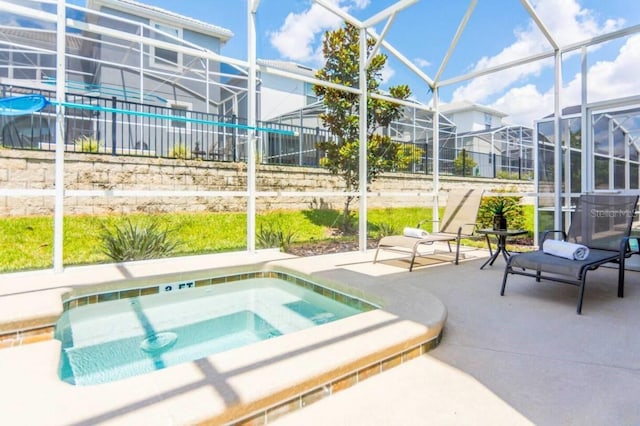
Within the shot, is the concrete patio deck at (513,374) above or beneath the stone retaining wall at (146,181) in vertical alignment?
beneath

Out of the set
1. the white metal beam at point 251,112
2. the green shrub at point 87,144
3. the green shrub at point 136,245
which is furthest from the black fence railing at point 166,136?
the green shrub at point 136,245

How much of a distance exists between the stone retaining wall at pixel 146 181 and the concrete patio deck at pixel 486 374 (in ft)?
10.8

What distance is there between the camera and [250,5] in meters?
5.52

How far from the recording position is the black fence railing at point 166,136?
23.0 feet

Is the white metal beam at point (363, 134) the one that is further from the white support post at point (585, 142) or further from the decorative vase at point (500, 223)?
the white support post at point (585, 142)

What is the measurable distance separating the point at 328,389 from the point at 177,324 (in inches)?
84.6

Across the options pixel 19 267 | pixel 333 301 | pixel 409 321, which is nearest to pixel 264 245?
pixel 333 301

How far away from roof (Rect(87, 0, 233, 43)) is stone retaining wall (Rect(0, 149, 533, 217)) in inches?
285

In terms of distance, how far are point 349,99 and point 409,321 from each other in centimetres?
647

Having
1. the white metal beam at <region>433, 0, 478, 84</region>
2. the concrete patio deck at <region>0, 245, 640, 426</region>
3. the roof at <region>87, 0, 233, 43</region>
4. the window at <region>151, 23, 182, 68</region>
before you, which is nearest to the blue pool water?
the concrete patio deck at <region>0, 245, 640, 426</region>

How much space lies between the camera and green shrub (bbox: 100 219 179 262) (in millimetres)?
5180

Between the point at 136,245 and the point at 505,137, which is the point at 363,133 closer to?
the point at 136,245

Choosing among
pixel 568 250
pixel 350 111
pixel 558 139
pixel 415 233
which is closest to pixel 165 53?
pixel 350 111

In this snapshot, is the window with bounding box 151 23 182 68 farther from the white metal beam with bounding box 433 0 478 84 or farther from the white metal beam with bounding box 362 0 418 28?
the white metal beam with bounding box 433 0 478 84
